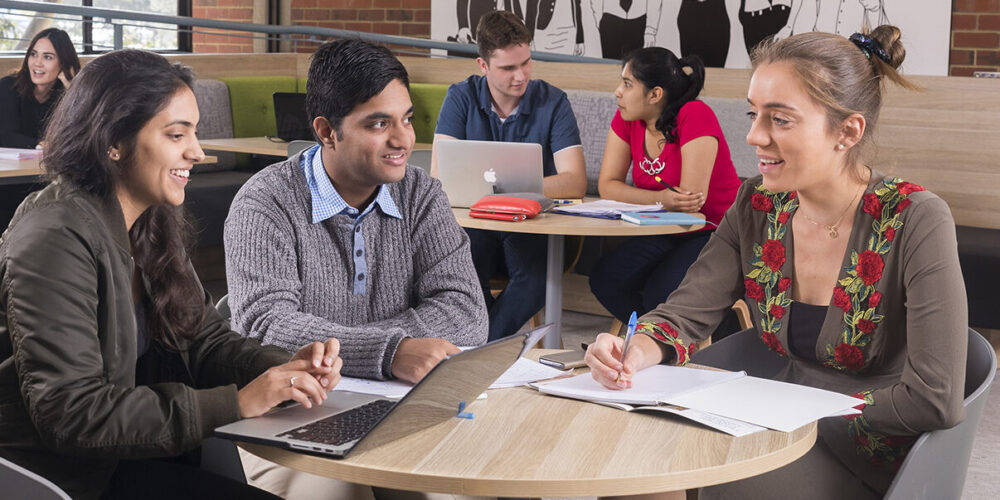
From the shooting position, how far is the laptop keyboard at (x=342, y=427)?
124 cm

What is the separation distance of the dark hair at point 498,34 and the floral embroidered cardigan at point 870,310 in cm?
197

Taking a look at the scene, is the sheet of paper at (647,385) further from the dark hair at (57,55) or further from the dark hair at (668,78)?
the dark hair at (57,55)

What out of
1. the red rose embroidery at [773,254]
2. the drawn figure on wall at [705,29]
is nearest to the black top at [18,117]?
the drawn figure on wall at [705,29]

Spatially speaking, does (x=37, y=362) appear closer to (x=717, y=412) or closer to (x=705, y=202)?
(x=717, y=412)

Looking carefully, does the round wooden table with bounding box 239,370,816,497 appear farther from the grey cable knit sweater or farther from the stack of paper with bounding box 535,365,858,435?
the grey cable knit sweater

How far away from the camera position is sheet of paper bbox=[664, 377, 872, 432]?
1.37 meters

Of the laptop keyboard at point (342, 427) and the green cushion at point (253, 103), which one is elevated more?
the green cushion at point (253, 103)

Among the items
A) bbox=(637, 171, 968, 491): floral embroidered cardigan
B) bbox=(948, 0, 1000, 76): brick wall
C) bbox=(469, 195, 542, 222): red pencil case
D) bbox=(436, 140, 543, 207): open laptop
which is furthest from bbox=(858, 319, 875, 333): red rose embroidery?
bbox=(948, 0, 1000, 76): brick wall

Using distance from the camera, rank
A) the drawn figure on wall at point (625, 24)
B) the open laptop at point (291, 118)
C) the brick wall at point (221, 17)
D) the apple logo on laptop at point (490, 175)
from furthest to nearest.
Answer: the brick wall at point (221, 17)
the drawn figure on wall at point (625, 24)
the open laptop at point (291, 118)
the apple logo on laptop at point (490, 175)

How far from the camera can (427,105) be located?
5.52 meters

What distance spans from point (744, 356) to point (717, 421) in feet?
1.87

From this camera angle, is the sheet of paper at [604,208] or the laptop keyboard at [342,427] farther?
the sheet of paper at [604,208]

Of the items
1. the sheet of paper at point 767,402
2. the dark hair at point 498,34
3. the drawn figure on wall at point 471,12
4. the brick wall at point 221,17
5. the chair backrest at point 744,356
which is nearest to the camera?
the sheet of paper at point 767,402

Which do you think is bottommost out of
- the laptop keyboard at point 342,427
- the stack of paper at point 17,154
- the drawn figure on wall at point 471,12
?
the laptop keyboard at point 342,427
